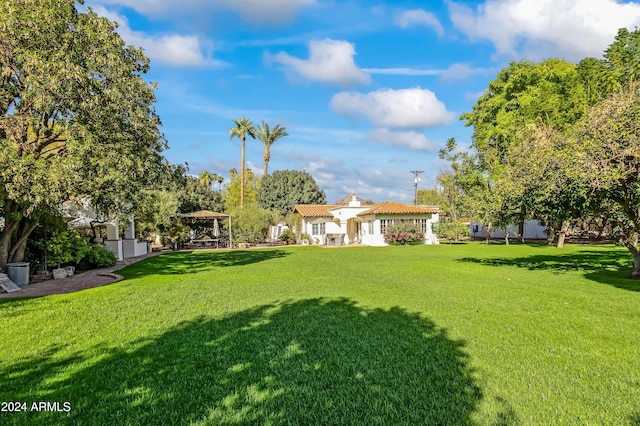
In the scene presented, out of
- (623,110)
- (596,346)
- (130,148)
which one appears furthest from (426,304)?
(130,148)

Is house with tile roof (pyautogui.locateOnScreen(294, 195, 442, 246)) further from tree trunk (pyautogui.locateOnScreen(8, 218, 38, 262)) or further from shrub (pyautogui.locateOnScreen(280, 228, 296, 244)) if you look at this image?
tree trunk (pyautogui.locateOnScreen(8, 218, 38, 262))

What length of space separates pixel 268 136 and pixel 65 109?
4013 centimetres

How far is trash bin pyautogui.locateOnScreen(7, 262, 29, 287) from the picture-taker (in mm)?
11469

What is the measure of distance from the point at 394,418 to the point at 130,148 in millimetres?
11107

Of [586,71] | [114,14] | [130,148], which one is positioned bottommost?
[130,148]

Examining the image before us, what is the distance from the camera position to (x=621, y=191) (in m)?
9.91

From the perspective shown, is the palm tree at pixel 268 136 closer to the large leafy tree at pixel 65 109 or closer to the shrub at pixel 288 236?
the shrub at pixel 288 236

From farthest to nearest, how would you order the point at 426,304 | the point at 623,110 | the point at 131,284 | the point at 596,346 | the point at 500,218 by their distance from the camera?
the point at 500,218
the point at 131,284
the point at 623,110
the point at 426,304
the point at 596,346

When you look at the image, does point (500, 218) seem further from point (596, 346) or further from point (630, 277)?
point (596, 346)

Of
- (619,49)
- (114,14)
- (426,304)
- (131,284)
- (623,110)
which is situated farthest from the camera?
(619,49)

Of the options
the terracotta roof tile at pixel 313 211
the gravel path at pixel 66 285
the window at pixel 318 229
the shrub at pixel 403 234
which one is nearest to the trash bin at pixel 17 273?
the gravel path at pixel 66 285

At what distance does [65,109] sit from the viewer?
10.2m

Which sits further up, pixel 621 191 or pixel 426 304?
pixel 621 191

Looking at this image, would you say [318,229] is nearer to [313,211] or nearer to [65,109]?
[313,211]
